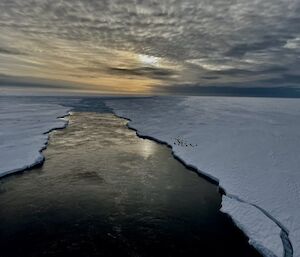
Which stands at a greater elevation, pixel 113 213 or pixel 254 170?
pixel 254 170

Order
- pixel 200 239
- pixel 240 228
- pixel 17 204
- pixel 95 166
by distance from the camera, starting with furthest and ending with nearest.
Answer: pixel 95 166, pixel 17 204, pixel 240 228, pixel 200 239

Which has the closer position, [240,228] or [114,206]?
[240,228]

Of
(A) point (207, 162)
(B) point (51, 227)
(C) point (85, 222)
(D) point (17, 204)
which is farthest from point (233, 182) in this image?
(D) point (17, 204)

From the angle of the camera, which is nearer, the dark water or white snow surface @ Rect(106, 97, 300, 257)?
the dark water

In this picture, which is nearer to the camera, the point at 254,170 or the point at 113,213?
the point at 113,213

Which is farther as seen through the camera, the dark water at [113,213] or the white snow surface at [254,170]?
the white snow surface at [254,170]

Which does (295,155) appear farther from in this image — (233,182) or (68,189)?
(68,189)

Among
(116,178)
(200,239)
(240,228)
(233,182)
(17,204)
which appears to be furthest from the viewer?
(116,178)
